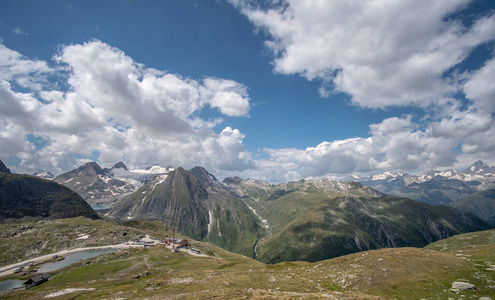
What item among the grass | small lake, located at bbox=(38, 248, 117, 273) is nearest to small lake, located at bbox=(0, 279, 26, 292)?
small lake, located at bbox=(38, 248, 117, 273)

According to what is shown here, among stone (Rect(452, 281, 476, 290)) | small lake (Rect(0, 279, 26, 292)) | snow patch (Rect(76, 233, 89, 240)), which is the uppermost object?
stone (Rect(452, 281, 476, 290))

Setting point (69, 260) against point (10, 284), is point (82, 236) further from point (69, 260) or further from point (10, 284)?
point (10, 284)

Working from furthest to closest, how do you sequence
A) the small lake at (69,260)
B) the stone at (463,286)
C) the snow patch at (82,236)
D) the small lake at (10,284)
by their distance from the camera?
the snow patch at (82,236)
the small lake at (69,260)
the small lake at (10,284)
the stone at (463,286)

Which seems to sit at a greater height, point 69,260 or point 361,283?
point 361,283

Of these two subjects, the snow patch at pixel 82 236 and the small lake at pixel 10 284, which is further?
the snow patch at pixel 82 236

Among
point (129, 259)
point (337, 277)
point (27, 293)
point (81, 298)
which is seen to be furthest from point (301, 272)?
point (129, 259)

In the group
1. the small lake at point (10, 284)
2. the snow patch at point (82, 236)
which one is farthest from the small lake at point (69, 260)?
the snow patch at point (82, 236)

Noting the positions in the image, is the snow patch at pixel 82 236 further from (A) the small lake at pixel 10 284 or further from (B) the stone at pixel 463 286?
(B) the stone at pixel 463 286

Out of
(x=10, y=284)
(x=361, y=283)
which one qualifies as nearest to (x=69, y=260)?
(x=10, y=284)

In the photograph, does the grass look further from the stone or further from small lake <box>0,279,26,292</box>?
small lake <box>0,279,26,292</box>

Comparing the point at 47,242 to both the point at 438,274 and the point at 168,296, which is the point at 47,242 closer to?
the point at 168,296

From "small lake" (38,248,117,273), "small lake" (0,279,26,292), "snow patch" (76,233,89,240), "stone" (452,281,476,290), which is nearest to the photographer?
"stone" (452,281,476,290)

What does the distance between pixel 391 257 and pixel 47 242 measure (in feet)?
674

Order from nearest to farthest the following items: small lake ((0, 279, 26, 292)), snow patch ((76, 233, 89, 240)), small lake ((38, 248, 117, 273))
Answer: small lake ((0, 279, 26, 292)), small lake ((38, 248, 117, 273)), snow patch ((76, 233, 89, 240))
